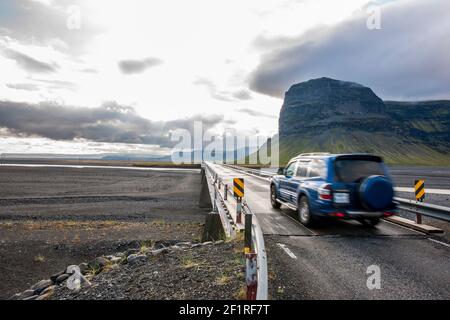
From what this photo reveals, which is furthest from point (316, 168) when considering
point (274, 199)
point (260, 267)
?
point (260, 267)

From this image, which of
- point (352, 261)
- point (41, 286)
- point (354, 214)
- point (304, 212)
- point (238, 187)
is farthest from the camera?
point (238, 187)

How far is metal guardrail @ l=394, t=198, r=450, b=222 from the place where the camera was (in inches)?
278

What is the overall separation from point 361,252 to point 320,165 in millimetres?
2640

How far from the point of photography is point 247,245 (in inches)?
179

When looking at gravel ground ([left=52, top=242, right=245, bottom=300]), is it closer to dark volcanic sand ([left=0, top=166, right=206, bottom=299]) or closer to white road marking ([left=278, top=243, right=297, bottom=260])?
white road marking ([left=278, top=243, right=297, bottom=260])

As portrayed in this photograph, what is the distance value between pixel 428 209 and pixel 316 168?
3.23m

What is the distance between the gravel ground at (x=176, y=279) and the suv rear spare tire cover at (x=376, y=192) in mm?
3409

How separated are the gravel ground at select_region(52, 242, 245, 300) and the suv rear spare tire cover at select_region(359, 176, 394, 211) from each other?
11.2 feet

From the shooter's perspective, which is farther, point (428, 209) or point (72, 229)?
point (72, 229)

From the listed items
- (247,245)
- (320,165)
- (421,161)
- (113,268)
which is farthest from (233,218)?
(421,161)

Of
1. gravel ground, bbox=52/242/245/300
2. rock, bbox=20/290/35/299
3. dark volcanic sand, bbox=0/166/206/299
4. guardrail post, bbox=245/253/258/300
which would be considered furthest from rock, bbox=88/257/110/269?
guardrail post, bbox=245/253/258/300

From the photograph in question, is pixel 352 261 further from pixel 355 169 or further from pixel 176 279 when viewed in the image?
pixel 176 279

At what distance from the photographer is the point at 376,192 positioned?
695 centimetres

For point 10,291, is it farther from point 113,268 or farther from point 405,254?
point 405,254
